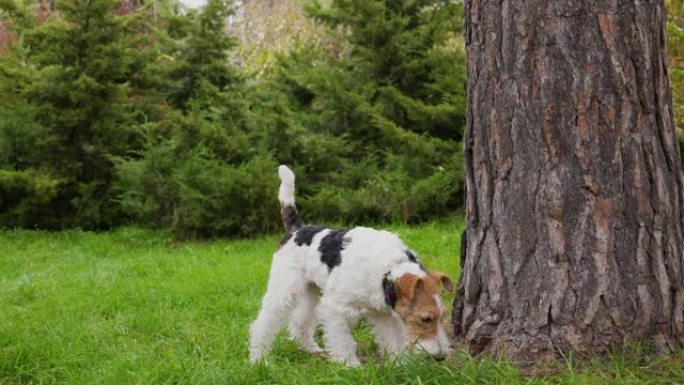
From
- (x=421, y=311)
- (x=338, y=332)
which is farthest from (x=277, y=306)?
(x=421, y=311)

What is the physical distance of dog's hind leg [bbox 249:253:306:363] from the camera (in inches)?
158

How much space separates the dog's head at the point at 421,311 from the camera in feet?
11.1

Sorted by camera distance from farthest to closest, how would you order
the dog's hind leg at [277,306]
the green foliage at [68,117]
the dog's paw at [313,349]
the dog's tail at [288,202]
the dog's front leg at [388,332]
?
the green foliage at [68,117], the dog's tail at [288,202], the dog's paw at [313,349], the dog's hind leg at [277,306], the dog's front leg at [388,332]

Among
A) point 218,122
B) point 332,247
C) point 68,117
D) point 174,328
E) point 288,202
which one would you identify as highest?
point 68,117

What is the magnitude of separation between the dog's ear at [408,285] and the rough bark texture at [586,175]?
17.8 inches

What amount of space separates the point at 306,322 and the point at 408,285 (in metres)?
1.11

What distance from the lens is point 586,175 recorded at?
125 inches

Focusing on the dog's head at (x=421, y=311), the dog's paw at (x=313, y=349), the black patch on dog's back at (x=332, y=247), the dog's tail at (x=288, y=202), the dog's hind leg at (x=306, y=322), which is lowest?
the dog's paw at (x=313, y=349)

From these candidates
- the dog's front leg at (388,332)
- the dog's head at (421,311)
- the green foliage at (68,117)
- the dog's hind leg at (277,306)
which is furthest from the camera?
the green foliage at (68,117)

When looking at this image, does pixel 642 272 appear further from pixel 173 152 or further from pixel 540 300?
pixel 173 152

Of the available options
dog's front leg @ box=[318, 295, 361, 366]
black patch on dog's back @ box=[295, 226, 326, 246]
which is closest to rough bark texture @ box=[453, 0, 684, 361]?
dog's front leg @ box=[318, 295, 361, 366]

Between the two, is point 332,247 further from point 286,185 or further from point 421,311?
point 286,185

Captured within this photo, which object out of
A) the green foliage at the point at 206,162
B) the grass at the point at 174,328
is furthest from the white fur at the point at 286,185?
the green foliage at the point at 206,162

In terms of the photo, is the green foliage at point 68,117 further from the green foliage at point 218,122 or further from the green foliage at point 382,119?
the green foliage at point 382,119
